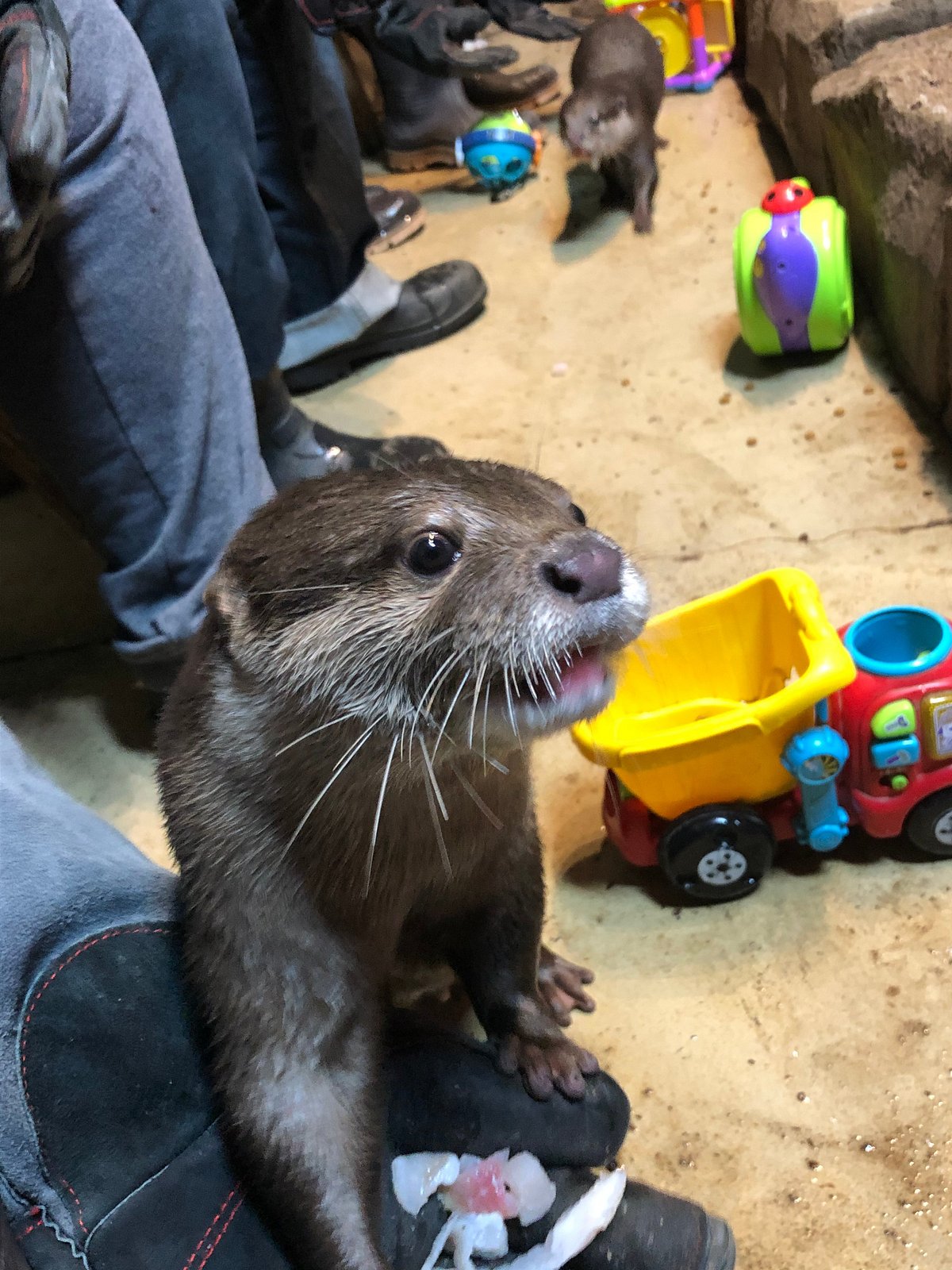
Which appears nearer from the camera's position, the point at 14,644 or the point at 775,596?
the point at 775,596

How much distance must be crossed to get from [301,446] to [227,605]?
5.08 feet

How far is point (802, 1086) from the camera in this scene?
56.6 inches

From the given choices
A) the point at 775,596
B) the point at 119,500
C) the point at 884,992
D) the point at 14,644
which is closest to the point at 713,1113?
the point at 884,992

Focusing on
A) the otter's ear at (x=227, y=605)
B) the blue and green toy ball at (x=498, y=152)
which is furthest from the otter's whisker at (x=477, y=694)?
the blue and green toy ball at (x=498, y=152)

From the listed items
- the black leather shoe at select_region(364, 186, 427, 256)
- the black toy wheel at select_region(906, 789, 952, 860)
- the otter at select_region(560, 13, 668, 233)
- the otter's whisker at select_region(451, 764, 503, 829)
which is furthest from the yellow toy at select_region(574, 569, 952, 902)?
the black leather shoe at select_region(364, 186, 427, 256)

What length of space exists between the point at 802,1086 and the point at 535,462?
5.23 ft

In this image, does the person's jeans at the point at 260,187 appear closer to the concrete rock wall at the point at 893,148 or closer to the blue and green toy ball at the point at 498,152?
the blue and green toy ball at the point at 498,152

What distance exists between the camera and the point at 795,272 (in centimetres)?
251

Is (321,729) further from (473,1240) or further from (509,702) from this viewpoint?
(473,1240)

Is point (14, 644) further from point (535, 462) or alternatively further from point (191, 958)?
point (191, 958)

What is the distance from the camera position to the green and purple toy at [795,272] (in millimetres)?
2494

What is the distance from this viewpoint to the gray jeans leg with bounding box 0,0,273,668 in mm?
1603

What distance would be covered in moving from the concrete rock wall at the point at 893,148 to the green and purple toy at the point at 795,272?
0.39 feet

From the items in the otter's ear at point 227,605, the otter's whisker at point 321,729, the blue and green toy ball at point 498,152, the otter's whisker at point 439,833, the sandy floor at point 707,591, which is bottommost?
the sandy floor at point 707,591
